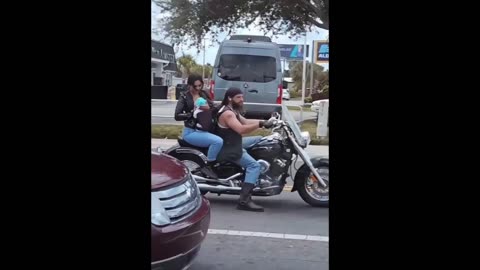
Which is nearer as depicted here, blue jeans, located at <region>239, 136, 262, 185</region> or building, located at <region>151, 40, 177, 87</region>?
building, located at <region>151, 40, 177, 87</region>

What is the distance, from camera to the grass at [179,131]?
240 centimetres

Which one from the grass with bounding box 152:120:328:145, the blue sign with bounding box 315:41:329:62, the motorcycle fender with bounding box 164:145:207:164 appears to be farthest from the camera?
the motorcycle fender with bounding box 164:145:207:164

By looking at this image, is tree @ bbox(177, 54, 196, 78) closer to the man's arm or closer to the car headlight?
the man's arm

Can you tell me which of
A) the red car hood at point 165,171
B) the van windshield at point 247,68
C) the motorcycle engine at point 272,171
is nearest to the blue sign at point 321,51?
the van windshield at point 247,68

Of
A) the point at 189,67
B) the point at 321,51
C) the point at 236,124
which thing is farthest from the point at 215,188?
the point at 321,51

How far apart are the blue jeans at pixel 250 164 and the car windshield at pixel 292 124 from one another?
0.81 ft

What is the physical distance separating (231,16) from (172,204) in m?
1.01

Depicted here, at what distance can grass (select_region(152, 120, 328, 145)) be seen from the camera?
2398mm

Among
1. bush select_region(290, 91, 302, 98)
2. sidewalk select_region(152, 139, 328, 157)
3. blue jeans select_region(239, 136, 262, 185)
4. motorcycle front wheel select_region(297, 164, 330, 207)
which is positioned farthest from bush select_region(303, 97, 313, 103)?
motorcycle front wheel select_region(297, 164, 330, 207)

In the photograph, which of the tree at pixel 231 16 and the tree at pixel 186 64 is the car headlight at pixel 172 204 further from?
the tree at pixel 231 16

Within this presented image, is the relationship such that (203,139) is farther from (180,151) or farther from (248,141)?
(248,141)

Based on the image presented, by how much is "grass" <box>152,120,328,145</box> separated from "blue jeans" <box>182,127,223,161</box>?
0.08 m

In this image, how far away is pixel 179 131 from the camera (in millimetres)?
2748

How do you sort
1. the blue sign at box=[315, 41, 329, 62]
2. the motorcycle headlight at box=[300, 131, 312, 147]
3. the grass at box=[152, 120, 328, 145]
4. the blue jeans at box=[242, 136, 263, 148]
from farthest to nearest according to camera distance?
the motorcycle headlight at box=[300, 131, 312, 147] → the blue jeans at box=[242, 136, 263, 148] → the grass at box=[152, 120, 328, 145] → the blue sign at box=[315, 41, 329, 62]
